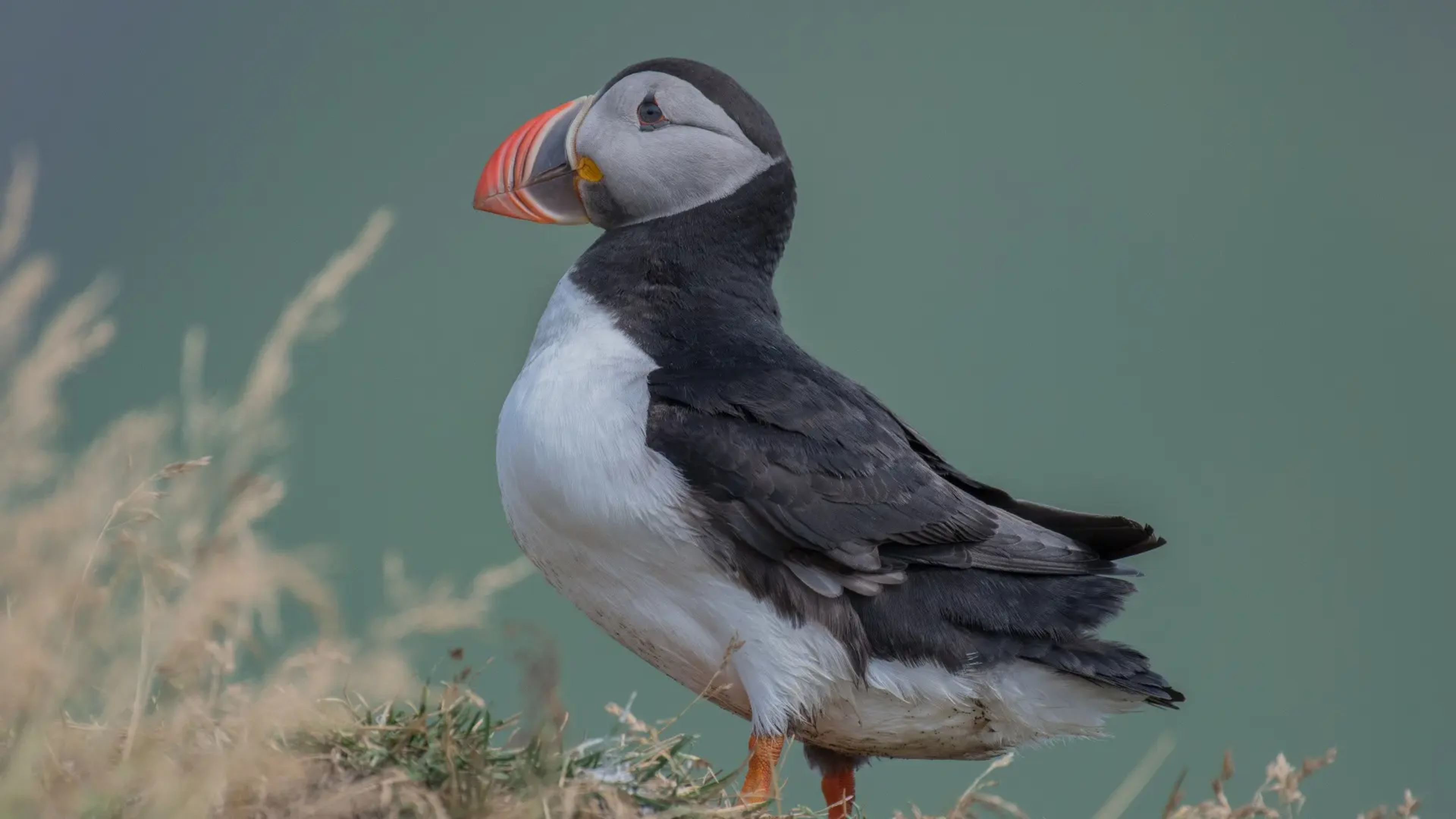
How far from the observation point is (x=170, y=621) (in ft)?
5.23

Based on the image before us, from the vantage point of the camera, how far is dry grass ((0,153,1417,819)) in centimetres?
153

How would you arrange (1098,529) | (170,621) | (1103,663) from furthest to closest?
(1098,529)
(1103,663)
(170,621)

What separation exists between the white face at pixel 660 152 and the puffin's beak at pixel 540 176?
0.12 feet

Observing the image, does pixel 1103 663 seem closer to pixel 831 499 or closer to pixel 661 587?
pixel 831 499

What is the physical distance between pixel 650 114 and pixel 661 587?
1154 mm

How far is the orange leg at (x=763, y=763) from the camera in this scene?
107 inches

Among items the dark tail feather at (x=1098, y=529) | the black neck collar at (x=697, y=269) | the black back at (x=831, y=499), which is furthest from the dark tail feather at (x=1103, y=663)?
the black neck collar at (x=697, y=269)

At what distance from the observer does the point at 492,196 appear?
335 centimetres

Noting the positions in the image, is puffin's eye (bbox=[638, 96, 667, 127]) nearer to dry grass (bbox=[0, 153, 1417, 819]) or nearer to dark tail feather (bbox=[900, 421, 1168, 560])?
dark tail feather (bbox=[900, 421, 1168, 560])

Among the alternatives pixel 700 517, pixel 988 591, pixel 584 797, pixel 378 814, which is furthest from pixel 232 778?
pixel 988 591

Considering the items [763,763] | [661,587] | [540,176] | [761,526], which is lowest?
[763,763]

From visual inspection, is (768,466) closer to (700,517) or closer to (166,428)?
(700,517)

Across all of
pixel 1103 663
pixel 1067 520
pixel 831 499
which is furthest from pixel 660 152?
pixel 1103 663

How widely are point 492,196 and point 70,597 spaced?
196 cm
